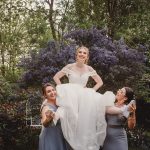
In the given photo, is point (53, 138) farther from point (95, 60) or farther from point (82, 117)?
point (95, 60)

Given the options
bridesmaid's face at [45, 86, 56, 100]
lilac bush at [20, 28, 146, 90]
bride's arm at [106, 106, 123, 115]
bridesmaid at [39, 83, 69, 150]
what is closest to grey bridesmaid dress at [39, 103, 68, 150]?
bridesmaid at [39, 83, 69, 150]

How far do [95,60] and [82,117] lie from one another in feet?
23.1

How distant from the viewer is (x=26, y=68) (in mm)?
15086

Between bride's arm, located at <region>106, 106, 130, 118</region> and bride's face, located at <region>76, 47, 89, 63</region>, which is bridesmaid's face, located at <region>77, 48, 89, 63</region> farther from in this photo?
bride's arm, located at <region>106, 106, 130, 118</region>

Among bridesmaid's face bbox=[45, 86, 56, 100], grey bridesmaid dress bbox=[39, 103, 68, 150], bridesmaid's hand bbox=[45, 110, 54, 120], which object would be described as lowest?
grey bridesmaid dress bbox=[39, 103, 68, 150]

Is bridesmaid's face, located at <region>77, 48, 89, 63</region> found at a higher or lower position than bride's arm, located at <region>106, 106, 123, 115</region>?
higher

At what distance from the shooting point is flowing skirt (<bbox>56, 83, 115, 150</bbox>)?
7387mm

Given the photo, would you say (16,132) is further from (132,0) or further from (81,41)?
(132,0)

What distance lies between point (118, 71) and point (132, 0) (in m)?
6.46

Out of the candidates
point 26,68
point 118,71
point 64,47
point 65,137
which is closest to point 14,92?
point 26,68

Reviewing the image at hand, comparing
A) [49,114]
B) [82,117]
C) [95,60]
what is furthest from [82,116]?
[95,60]

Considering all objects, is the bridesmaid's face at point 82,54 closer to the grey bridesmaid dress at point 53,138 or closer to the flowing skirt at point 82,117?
the flowing skirt at point 82,117

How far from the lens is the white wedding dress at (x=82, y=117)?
7.39 meters

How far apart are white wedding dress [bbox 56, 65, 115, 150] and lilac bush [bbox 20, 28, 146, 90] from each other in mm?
6711
